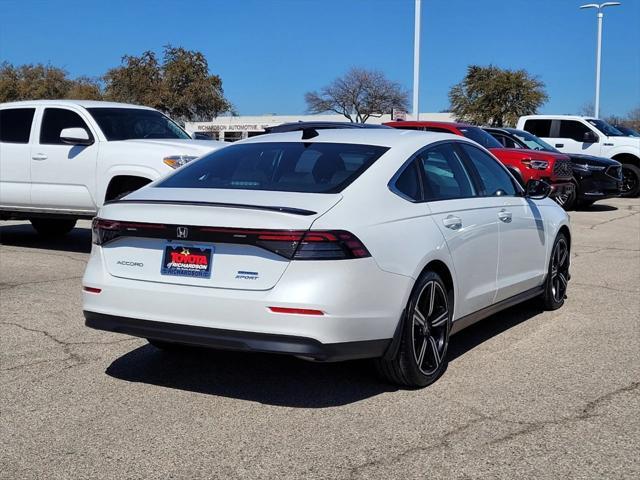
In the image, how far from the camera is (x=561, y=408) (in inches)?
185

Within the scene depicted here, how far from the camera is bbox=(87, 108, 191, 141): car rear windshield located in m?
10.5

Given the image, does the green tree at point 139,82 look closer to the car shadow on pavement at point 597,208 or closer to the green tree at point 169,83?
the green tree at point 169,83

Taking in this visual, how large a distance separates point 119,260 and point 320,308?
1308mm

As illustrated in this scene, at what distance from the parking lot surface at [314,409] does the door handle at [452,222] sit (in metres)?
0.98

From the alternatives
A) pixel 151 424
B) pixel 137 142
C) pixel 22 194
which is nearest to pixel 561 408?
pixel 151 424

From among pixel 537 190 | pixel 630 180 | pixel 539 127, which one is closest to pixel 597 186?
pixel 630 180

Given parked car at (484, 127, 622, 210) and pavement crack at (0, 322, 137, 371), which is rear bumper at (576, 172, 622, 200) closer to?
parked car at (484, 127, 622, 210)

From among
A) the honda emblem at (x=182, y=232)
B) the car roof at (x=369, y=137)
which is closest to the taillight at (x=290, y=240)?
the honda emblem at (x=182, y=232)

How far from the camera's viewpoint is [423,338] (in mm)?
5070

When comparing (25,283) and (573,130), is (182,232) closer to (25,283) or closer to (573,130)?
(25,283)

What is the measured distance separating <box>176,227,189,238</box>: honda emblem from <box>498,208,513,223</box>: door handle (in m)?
2.63

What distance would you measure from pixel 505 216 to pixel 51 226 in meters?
8.50

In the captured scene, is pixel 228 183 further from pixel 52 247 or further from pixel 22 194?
pixel 52 247

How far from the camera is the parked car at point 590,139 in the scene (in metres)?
21.7
